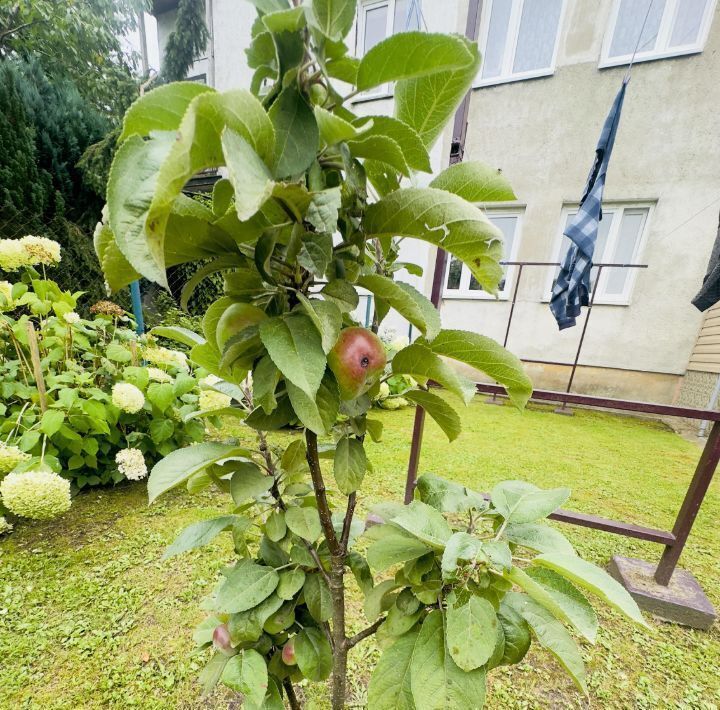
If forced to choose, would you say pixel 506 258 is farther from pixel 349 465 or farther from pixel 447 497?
pixel 349 465

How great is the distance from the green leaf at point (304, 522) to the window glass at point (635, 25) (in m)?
6.75

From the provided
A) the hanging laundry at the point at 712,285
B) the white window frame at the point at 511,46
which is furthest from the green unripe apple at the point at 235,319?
the white window frame at the point at 511,46

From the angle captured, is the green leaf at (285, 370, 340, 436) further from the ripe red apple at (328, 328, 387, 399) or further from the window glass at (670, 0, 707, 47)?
the window glass at (670, 0, 707, 47)

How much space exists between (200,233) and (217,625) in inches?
32.1

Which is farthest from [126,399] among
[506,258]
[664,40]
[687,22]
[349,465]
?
[687,22]

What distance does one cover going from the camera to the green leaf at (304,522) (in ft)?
1.98

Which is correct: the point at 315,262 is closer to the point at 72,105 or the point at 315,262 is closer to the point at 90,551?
the point at 90,551

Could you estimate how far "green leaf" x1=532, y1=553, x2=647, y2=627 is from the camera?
0.41 metres

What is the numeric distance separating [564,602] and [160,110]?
71cm

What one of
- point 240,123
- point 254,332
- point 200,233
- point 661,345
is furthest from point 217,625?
point 661,345

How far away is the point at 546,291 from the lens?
5.27 meters

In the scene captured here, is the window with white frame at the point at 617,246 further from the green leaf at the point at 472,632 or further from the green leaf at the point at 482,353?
the green leaf at the point at 472,632

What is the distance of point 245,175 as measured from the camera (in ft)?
0.85

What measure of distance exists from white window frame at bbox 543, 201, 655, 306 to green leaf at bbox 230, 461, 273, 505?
5.56m
